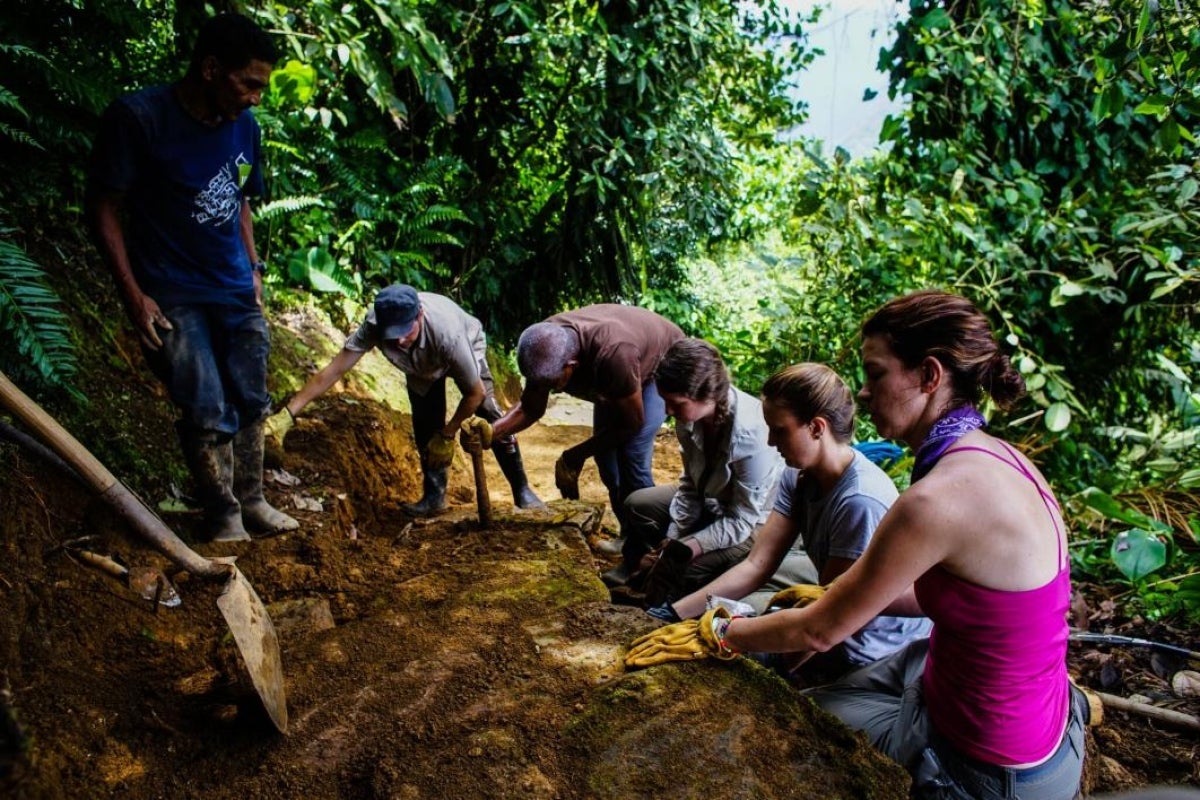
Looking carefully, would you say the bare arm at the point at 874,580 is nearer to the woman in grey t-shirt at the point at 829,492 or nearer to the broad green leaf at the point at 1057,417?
the woman in grey t-shirt at the point at 829,492

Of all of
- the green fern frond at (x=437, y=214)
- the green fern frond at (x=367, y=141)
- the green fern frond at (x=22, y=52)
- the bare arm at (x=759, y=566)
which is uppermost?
the green fern frond at (x=22, y=52)

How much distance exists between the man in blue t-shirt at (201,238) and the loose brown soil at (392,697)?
1.57 ft

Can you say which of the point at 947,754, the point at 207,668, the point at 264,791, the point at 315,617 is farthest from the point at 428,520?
the point at 947,754

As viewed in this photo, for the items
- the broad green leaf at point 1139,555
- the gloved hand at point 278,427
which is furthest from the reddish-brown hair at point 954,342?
the gloved hand at point 278,427

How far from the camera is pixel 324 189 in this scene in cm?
589

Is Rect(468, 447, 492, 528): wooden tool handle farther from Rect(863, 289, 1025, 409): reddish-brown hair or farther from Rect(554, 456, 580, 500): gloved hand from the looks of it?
Rect(863, 289, 1025, 409): reddish-brown hair

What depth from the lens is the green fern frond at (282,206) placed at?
506 centimetres

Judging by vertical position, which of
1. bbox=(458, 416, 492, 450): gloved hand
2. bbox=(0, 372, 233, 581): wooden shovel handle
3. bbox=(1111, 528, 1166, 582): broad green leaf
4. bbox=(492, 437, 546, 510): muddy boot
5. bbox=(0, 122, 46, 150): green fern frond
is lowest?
bbox=(492, 437, 546, 510): muddy boot

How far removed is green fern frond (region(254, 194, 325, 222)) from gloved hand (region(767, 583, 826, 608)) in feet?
15.0

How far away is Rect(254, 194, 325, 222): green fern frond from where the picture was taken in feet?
16.6

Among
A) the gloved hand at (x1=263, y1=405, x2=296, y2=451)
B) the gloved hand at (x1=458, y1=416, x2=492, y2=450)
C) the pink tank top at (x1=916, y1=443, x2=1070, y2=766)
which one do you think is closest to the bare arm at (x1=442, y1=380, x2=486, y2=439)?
the gloved hand at (x1=458, y1=416, x2=492, y2=450)

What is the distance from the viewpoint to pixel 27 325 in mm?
2436

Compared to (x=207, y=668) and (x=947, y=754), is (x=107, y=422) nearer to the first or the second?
(x=207, y=668)

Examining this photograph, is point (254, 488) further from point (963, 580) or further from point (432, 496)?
point (963, 580)
